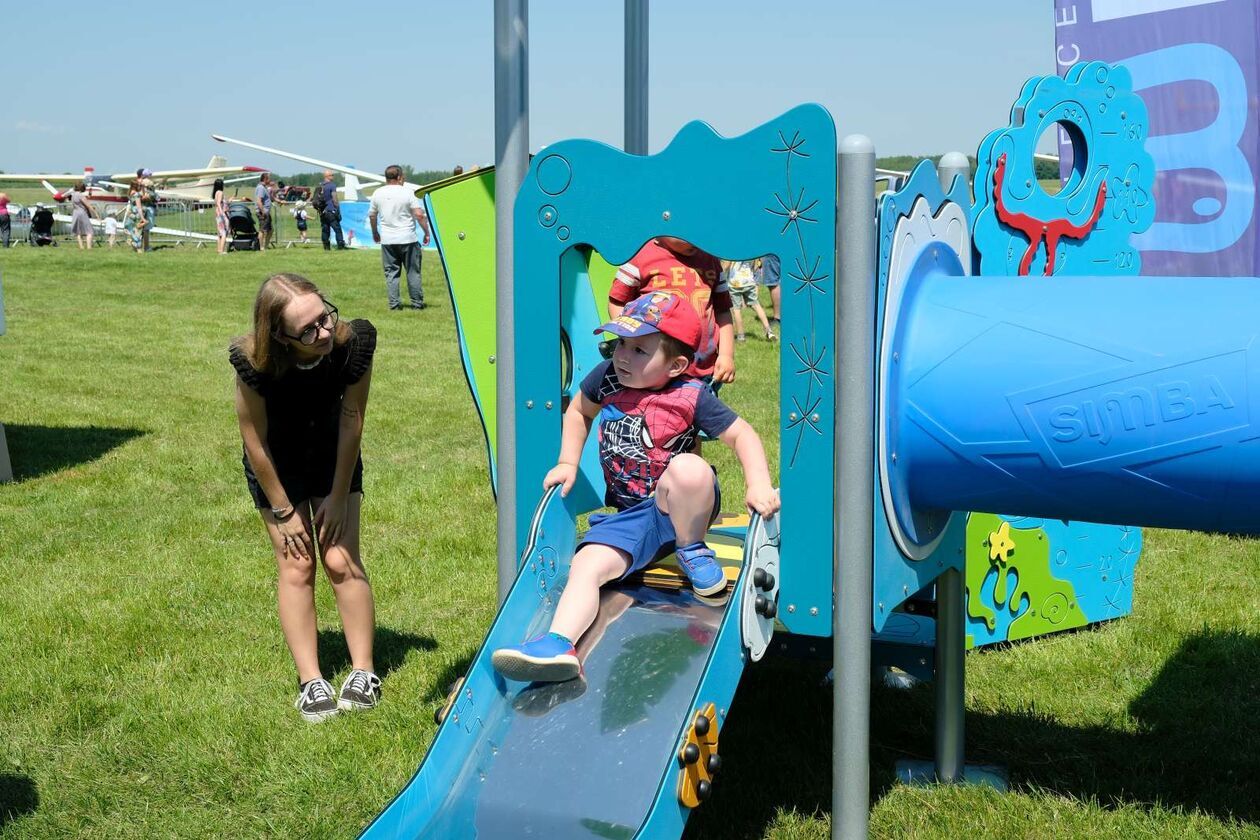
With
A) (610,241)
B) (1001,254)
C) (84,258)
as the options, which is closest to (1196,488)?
(1001,254)

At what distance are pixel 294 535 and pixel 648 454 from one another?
1.34 m

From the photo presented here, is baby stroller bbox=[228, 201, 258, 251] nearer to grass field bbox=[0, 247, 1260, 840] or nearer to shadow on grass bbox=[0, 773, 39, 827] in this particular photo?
grass field bbox=[0, 247, 1260, 840]

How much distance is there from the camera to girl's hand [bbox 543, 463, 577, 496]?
3.89 metres

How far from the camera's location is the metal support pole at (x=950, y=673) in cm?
400

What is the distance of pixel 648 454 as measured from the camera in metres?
3.86

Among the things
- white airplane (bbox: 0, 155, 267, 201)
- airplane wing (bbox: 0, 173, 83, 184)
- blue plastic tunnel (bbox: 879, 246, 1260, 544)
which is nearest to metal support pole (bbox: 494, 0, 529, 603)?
blue plastic tunnel (bbox: 879, 246, 1260, 544)

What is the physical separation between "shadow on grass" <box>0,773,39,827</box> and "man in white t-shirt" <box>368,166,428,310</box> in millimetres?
12249

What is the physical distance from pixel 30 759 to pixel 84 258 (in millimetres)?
21959

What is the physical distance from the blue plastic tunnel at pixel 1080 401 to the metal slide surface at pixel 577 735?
0.70m

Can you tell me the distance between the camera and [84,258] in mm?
24141

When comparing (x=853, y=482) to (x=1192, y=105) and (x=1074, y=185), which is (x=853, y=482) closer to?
(x=1074, y=185)

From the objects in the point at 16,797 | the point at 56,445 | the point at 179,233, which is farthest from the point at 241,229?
the point at 16,797

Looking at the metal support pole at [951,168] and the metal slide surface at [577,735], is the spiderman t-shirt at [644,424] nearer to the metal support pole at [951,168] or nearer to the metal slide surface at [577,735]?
the metal slide surface at [577,735]

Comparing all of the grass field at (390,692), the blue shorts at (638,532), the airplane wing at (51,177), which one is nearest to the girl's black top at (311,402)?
the grass field at (390,692)
